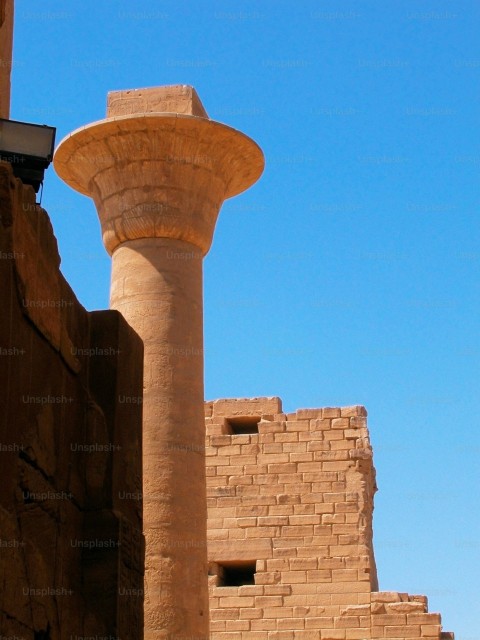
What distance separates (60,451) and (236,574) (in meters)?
12.4

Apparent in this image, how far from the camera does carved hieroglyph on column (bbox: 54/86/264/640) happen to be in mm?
10195

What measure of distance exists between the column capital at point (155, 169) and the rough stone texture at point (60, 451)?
615 cm

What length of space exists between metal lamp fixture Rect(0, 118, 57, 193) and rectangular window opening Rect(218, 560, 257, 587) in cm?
1194

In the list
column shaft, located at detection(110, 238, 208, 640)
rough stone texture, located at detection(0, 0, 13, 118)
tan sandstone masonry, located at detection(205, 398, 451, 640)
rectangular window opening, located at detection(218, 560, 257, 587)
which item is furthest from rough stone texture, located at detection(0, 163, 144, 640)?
rectangular window opening, located at detection(218, 560, 257, 587)

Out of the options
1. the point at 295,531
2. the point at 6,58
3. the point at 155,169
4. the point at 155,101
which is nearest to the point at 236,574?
the point at 295,531

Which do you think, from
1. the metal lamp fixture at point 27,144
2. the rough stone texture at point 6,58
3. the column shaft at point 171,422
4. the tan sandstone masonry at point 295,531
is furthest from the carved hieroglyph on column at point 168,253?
the metal lamp fixture at point 27,144

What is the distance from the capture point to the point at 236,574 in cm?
1622

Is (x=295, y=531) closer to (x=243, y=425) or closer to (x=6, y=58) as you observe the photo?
(x=243, y=425)

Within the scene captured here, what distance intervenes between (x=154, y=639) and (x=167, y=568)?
0.62m

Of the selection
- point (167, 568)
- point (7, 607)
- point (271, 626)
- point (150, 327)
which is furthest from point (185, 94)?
point (7, 607)

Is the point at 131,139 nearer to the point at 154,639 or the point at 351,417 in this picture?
the point at 154,639

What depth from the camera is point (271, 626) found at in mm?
15266

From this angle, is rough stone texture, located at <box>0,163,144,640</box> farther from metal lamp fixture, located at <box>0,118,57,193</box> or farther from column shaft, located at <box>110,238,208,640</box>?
column shaft, located at <box>110,238,208,640</box>

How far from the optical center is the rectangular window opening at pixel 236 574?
52.2ft
